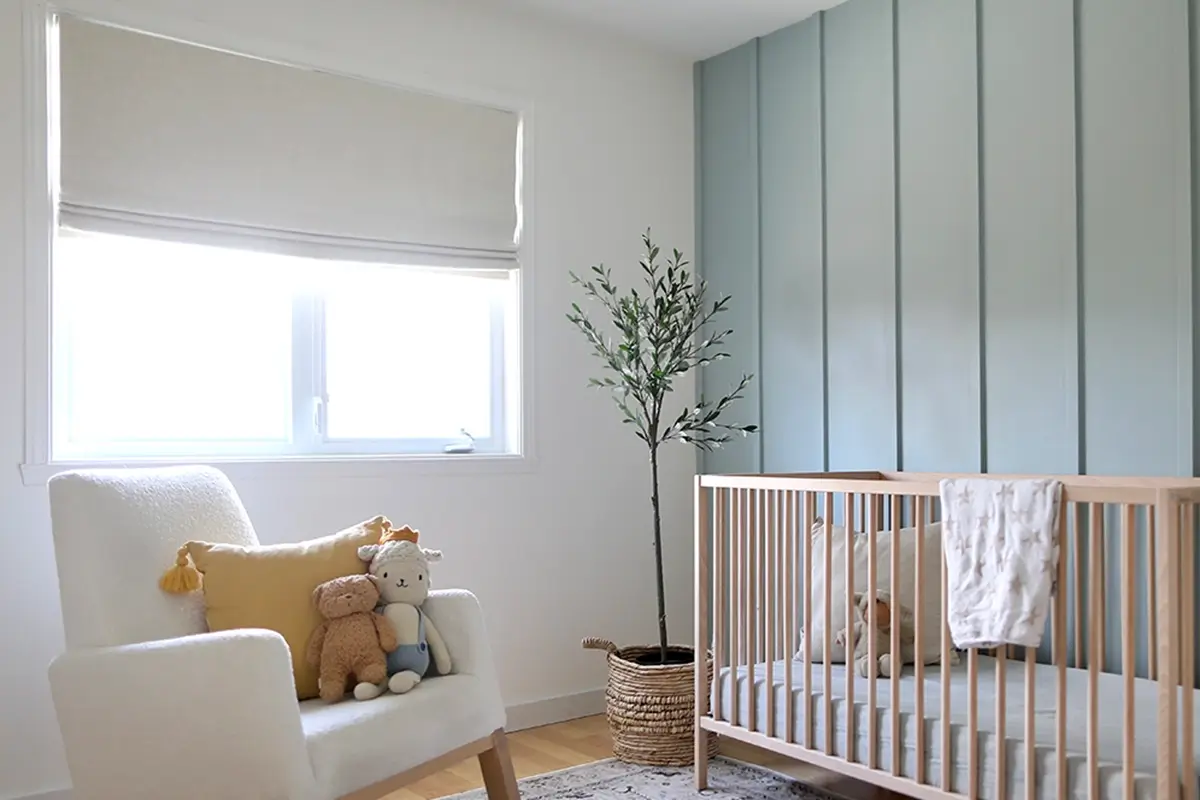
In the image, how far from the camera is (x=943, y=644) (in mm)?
2092

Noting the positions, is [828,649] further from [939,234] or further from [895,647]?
[939,234]

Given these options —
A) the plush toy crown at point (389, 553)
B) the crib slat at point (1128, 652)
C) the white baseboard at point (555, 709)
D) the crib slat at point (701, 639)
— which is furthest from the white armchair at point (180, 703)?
the crib slat at point (1128, 652)

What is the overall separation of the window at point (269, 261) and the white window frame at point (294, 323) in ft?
0.04

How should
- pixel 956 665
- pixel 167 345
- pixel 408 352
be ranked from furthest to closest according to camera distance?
pixel 408 352 < pixel 167 345 < pixel 956 665

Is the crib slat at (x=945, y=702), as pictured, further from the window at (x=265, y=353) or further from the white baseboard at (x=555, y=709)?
the window at (x=265, y=353)

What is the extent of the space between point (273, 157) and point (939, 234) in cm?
184

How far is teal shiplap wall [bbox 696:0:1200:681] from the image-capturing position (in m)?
2.48

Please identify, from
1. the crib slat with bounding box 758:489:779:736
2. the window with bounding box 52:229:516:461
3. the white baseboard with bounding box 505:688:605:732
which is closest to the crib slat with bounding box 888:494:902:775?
the crib slat with bounding box 758:489:779:736

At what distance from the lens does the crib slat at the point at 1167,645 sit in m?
1.71

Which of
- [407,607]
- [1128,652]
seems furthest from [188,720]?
[1128,652]

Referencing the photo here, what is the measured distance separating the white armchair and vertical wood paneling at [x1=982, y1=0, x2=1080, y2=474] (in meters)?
1.52

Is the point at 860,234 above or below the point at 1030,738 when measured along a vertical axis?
above

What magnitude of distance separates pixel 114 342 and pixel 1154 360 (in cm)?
256

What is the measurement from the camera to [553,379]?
3.39 meters
